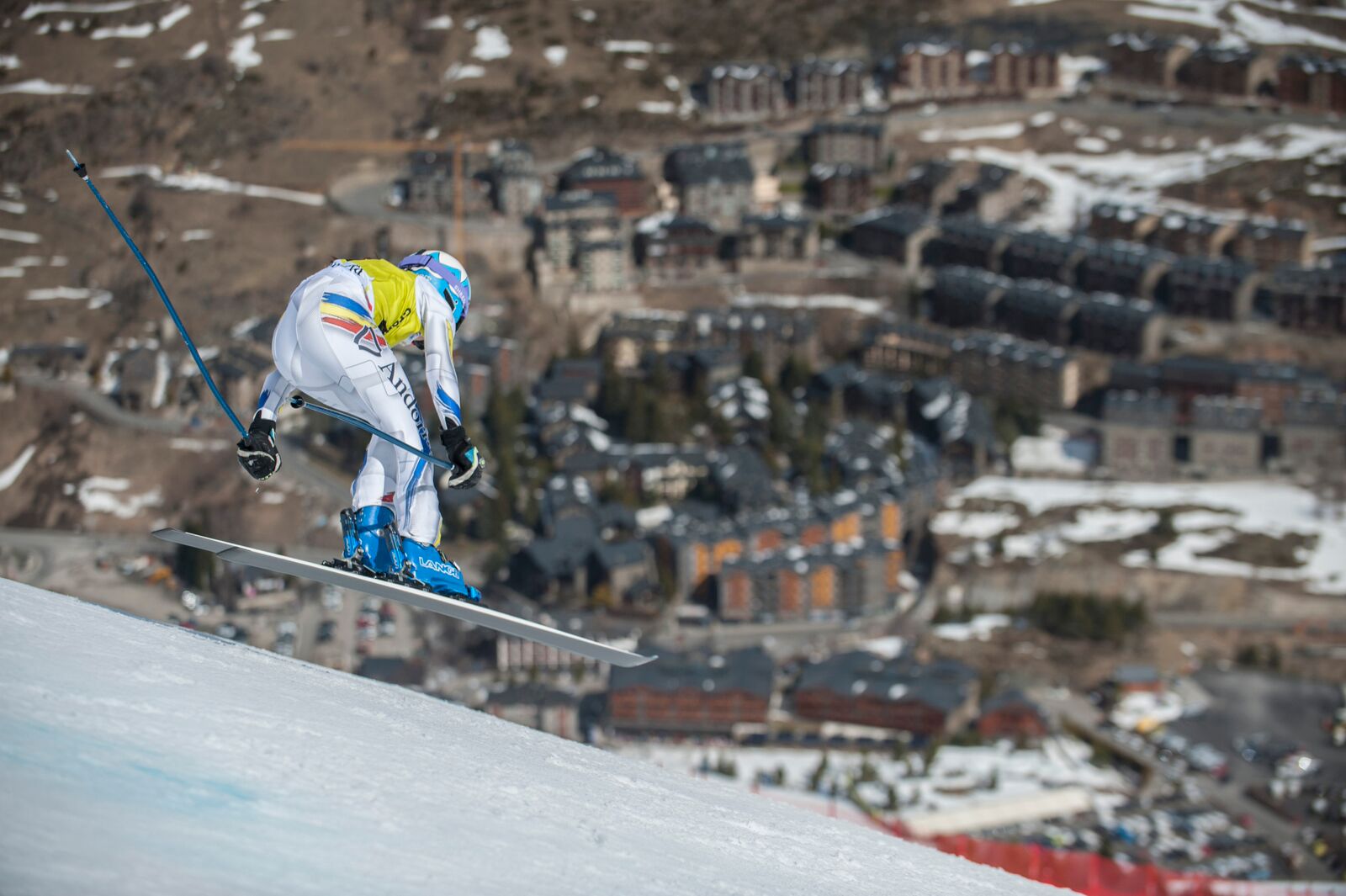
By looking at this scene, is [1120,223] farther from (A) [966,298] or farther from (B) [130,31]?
(B) [130,31]

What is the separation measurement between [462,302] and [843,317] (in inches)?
948

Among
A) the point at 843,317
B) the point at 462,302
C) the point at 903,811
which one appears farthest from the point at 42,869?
the point at 843,317

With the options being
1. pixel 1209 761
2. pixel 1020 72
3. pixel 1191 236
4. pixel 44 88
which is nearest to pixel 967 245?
pixel 1191 236

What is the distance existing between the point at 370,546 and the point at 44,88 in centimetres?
1205

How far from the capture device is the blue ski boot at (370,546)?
12.2 ft

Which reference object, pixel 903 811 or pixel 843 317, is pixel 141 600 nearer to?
pixel 903 811

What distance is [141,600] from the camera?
17.0m

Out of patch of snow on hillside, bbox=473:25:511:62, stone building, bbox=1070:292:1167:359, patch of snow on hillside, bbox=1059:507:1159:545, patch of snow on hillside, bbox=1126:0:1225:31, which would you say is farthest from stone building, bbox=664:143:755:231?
patch of snow on hillside, bbox=1126:0:1225:31

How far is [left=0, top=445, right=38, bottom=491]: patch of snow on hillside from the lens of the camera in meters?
18.5

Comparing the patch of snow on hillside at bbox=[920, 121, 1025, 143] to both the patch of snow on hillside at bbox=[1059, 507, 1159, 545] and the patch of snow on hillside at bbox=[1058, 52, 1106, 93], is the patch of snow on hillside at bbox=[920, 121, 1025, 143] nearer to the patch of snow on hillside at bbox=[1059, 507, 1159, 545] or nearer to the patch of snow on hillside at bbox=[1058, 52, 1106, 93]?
the patch of snow on hillside at bbox=[1058, 52, 1106, 93]

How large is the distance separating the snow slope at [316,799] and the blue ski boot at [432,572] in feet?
0.84

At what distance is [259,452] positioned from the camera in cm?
373

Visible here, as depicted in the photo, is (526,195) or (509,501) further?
(526,195)

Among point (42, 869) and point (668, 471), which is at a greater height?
point (42, 869)
